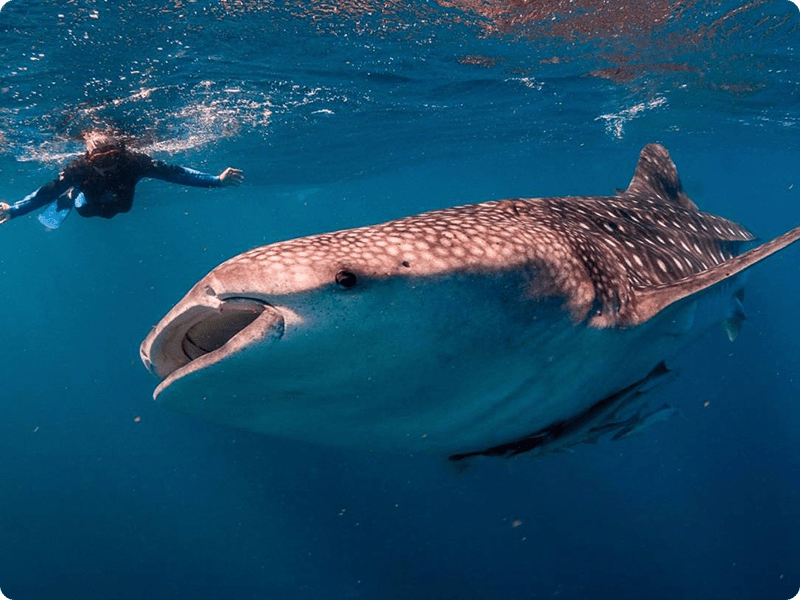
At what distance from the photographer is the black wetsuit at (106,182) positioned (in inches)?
422

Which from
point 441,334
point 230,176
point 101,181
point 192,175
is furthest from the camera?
point 101,181

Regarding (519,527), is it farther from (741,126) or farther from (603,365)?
(741,126)

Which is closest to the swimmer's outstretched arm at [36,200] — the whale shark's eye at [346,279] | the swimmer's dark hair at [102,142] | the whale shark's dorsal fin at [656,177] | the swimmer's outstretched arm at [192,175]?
the swimmer's outstretched arm at [192,175]

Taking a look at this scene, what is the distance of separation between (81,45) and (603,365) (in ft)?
33.2

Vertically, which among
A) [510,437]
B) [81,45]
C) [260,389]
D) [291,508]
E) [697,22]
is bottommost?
[291,508]

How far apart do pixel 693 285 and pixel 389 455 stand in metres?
13.8

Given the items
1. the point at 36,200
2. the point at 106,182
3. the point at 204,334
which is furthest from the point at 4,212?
the point at 204,334

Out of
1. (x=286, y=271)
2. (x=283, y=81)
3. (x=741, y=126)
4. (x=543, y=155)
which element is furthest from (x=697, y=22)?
(x=543, y=155)

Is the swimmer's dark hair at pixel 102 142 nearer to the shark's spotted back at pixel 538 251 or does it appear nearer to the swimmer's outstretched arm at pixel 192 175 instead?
the swimmer's outstretched arm at pixel 192 175

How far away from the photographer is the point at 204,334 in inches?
101

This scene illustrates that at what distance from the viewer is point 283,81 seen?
13.0 m

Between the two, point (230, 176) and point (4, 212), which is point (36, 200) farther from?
point (230, 176)

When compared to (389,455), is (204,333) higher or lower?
higher

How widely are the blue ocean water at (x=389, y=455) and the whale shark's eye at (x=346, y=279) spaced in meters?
8.31
